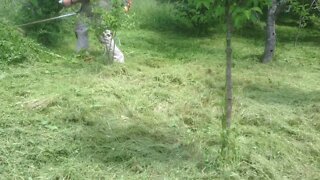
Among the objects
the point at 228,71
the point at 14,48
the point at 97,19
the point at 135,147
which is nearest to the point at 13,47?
the point at 14,48

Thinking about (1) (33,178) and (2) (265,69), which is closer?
(1) (33,178)

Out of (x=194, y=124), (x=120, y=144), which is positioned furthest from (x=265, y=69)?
A: (x=120, y=144)

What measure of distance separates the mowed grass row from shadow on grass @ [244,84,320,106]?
0.01 m

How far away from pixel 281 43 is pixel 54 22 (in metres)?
4.06

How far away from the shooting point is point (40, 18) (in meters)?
6.93

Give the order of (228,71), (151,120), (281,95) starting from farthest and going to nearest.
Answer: (281,95) < (151,120) < (228,71)

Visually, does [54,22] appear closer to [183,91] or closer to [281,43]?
[183,91]

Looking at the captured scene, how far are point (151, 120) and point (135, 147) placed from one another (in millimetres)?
587

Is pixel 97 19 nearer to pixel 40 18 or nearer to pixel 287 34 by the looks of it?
pixel 40 18

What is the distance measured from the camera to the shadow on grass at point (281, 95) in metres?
4.87

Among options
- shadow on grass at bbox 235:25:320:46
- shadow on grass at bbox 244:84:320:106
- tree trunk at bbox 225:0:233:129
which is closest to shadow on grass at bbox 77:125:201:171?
tree trunk at bbox 225:0:233:129

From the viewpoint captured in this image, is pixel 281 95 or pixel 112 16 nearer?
pixel 281 95

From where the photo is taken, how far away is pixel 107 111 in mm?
4102

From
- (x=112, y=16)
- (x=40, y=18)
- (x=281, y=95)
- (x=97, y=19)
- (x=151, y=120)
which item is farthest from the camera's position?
(x=40, y=18)
